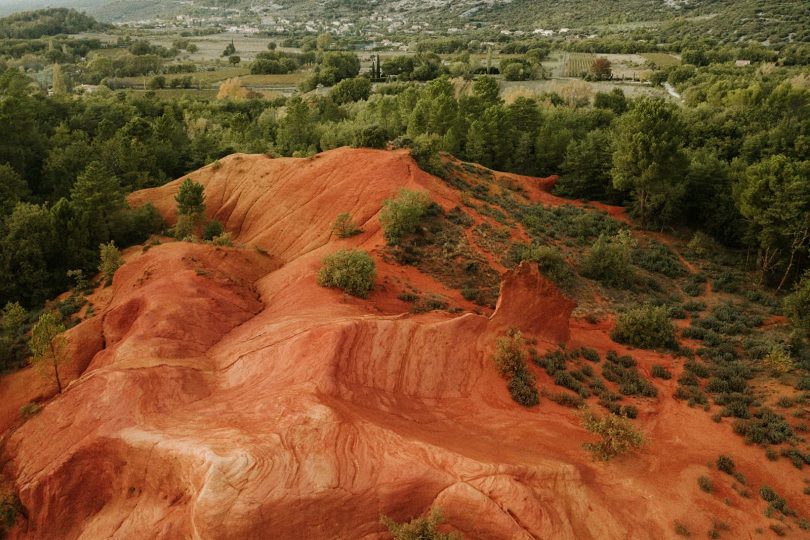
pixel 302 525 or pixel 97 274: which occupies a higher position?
pixel 302 525

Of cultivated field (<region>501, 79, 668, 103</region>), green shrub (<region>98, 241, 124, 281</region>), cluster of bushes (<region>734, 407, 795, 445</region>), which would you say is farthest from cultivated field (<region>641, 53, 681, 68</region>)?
green shrub (<region>98, 241, 124, 281</region>)

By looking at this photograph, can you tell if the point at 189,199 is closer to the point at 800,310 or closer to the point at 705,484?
the point at 705,484

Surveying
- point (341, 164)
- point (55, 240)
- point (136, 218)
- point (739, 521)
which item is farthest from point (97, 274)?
point (739, 521)

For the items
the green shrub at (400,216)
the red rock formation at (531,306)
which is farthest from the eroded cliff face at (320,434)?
the green shrub at (400,216)

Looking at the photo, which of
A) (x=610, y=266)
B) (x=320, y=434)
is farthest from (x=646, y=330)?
(x=320, y=434)

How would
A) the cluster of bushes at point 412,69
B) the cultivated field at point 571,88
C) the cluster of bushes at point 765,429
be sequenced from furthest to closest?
the cluster of bushes at point 412,69 → the cultivated field at point 571,88 → the cluster of bushes at point 765,429

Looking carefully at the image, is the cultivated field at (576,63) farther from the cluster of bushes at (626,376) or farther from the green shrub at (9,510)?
the green shrub at (9,510)

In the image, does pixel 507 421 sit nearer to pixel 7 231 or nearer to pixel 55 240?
pixel 55 240
